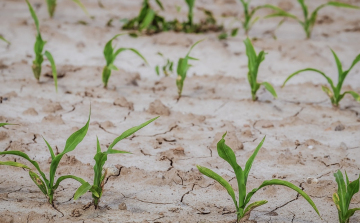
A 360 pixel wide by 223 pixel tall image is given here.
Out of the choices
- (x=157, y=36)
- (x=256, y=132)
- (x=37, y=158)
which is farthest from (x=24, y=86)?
(x=256, y=132)

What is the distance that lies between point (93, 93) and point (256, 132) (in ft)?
3.67

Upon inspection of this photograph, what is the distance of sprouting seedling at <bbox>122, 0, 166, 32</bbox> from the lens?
380 cm

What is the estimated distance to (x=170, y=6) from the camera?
454 cm

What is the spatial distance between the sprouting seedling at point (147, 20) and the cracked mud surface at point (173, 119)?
0.50 feet

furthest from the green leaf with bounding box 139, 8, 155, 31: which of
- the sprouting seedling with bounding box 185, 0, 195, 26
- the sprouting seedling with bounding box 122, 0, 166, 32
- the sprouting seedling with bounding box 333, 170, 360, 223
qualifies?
the sprouting seedling with bounding box 333, 170, 360, 223

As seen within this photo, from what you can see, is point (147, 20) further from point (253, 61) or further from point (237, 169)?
point (237, 169)

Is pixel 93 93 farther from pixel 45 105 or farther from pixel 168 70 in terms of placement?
pixel 168 70

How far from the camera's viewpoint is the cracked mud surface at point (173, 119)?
199cm

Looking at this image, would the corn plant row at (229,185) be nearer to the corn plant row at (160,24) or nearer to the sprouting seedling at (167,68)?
the sprouting seedling at (167,68)

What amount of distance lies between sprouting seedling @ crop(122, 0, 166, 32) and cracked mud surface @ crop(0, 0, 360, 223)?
15 cm

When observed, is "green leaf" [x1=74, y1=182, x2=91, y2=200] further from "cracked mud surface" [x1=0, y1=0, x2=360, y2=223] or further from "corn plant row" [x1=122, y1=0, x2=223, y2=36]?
"corn plant row" [x1=122, y1=0, x2=223, y2=36]

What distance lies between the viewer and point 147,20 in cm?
379

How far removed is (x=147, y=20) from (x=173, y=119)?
1.31 m

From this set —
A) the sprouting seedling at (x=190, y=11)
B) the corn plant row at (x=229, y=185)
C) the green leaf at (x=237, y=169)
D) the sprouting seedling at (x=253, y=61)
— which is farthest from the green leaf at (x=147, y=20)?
the green leaf at (x=237, y=169)
